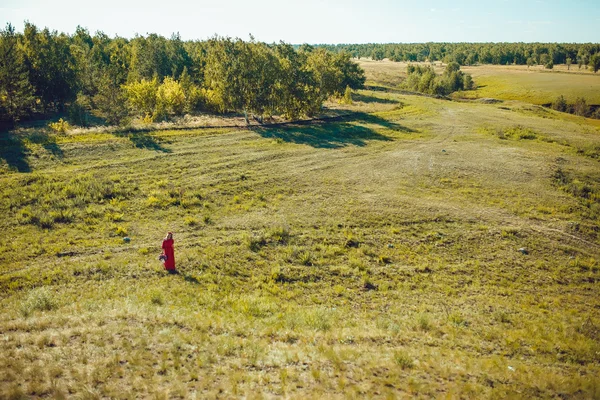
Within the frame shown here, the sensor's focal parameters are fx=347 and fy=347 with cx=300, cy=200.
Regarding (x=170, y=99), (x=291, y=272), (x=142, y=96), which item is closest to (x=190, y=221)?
(x=291, y=272)

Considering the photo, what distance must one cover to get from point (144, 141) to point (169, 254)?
97.2 feet

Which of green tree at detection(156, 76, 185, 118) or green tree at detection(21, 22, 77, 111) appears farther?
green tree at detection(21, 22, 77, 111)

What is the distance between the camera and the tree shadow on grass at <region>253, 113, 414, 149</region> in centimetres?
5100

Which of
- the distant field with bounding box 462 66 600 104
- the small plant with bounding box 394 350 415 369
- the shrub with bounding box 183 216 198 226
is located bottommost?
the small plant with bounding box 394 350 415 369

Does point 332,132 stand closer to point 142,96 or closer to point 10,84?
point 142,96

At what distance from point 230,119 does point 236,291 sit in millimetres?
46140

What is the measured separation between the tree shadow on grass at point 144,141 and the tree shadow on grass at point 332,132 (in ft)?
49.5

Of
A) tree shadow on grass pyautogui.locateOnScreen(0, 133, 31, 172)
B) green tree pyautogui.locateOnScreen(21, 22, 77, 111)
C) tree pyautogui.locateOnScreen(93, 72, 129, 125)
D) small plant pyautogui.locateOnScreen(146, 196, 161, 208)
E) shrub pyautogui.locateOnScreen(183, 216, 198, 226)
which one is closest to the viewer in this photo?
shrub pyautogui.locateOnScreen(183, 216, 198, 226)

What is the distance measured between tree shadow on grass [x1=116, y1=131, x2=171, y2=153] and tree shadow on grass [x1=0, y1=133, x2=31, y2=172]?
34.1ft

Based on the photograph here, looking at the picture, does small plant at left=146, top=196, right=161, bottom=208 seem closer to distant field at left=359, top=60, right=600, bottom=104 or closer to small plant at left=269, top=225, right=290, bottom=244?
small plant at left=269, top=225, right=290, bottom=244

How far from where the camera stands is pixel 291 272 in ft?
68.6

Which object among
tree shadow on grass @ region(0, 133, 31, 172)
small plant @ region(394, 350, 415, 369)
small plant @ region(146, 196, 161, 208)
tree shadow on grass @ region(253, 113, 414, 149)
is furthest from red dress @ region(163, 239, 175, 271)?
tree shadow on grass @ region(253, 113, 414, 149)

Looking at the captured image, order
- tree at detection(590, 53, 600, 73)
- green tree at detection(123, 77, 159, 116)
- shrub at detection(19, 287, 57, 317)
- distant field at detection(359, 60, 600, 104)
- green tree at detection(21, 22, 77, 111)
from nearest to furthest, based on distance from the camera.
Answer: shrub at detection(19, 287, 57, 317) < green tree at detection(123, 77, 159, 116) < green tree at detection(21, 22, 77, 111) < distant field at detection(359, 60, 600, 104) < tree at detection(590, 53, 600, 73)

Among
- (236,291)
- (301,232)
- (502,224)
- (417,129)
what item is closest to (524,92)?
(417,129)
